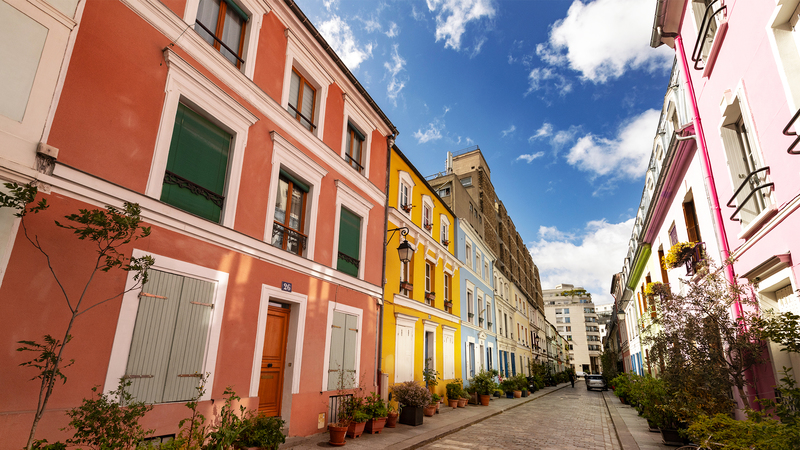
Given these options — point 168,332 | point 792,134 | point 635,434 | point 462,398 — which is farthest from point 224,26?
point 462,398

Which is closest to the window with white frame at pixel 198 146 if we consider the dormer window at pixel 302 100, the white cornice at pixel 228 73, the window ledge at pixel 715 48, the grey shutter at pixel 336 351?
the white cornice at pixel 228 73

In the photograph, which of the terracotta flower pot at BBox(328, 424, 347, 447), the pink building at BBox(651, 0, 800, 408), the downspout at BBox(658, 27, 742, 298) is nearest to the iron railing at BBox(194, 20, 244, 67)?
the terracotta flower pot at BBox(328, 424, 347, 447)

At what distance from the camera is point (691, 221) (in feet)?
33.1

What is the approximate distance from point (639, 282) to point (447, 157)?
16912 mm

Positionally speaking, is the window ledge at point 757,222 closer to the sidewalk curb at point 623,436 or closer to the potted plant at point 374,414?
the sidewalk curb at point 623,436

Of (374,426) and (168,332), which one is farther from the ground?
(168,332)

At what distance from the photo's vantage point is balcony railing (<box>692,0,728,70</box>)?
6959 mm

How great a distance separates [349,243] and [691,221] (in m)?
9.00

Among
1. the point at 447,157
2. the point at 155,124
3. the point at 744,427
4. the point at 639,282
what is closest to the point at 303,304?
the point at 155,124

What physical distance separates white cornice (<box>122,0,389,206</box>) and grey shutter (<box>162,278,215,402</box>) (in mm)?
3905

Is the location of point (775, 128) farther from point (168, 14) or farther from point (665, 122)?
point (168, 14)

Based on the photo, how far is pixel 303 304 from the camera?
879 centimetres

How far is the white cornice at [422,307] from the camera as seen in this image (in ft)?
44.1

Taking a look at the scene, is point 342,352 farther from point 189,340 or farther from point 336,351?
point 189,340
